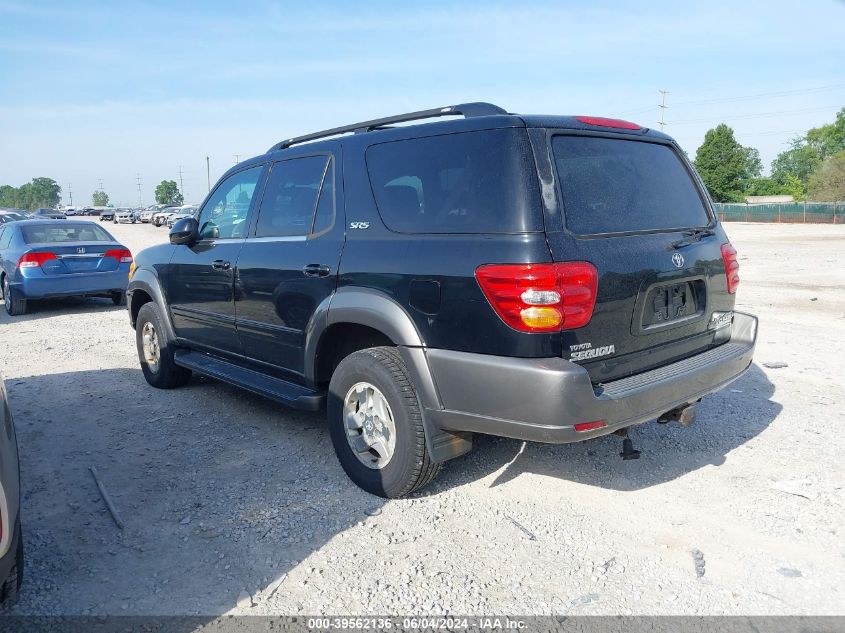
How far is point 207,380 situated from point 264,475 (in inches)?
100

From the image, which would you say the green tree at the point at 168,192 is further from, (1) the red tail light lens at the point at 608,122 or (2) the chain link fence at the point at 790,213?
(1) the red tail light lens at the point at 608,122

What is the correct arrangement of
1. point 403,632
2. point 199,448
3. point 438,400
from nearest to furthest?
point 403,632 < point 438,400 < point 199,448

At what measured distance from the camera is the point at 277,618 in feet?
9.12

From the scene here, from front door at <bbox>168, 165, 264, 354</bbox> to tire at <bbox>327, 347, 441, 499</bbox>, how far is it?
1.36 metres

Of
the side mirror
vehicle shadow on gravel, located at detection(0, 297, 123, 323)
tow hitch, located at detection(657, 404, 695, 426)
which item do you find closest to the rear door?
tow hitch, located at detection(657, 404, 695, 426)

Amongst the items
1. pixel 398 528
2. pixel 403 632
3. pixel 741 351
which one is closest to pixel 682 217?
pixel 741 351

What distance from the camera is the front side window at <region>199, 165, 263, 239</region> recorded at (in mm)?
4996

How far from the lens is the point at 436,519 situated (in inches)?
141

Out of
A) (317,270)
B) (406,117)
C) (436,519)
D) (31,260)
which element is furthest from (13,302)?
(436,519)

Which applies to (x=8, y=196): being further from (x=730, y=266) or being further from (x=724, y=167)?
(x=730, y=266)

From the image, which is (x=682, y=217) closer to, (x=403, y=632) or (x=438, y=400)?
(x=438, y=400)

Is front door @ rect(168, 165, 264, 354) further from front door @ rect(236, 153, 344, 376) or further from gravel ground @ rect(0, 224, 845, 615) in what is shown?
gravel ground @ rect(0, 224, 845, 615)

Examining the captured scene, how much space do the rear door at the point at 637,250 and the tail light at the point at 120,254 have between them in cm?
921

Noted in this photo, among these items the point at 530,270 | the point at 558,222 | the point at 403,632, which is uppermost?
the point at 558,222
